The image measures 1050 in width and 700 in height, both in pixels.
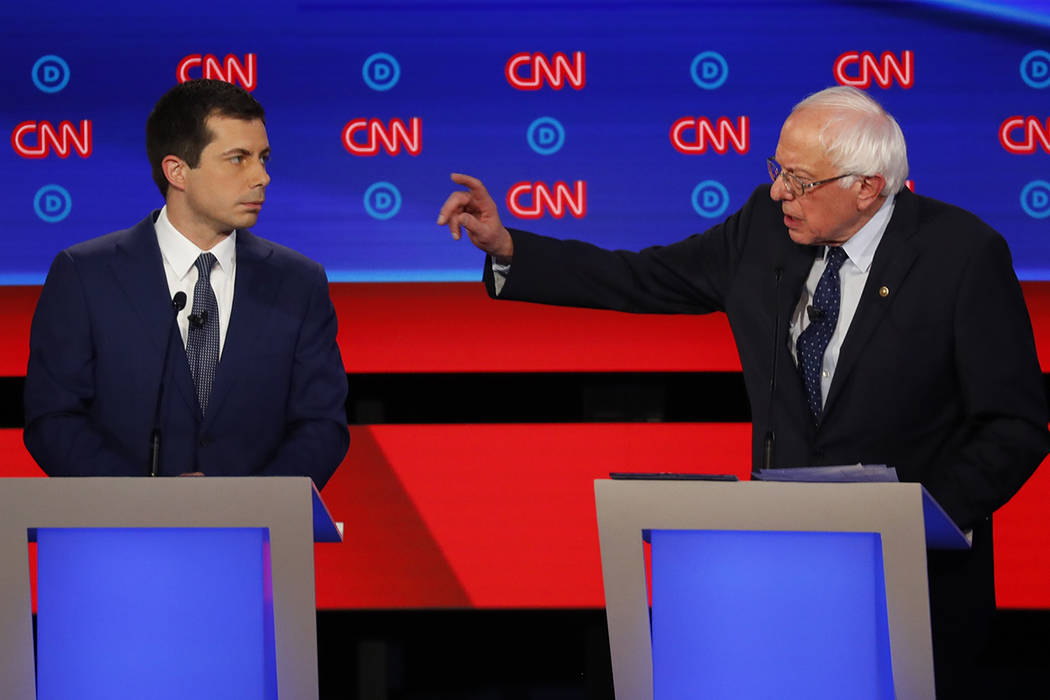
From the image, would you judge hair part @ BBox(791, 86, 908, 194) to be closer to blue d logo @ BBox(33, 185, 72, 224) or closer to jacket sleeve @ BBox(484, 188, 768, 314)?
jacket sleeve @ BBox(484, 188, 768, 314)

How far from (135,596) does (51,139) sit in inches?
78.2

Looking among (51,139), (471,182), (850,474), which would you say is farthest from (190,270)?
(850,474)

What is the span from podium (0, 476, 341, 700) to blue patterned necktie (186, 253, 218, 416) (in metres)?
0.68

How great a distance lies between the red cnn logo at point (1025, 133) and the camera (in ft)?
11.4

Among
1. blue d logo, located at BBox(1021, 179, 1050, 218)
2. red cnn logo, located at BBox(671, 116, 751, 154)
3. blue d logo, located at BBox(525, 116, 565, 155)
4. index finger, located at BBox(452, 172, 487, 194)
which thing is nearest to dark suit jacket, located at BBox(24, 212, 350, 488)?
index finger, located at BBox(452, 172, 487, 194)

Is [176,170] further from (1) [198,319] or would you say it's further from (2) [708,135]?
(2) [708,135]

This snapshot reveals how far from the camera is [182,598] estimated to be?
1.96m

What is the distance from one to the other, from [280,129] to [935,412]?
78.3 inches

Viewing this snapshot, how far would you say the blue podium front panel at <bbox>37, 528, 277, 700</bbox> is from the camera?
6.40 ft

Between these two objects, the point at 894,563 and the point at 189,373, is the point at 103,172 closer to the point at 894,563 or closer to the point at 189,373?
the point at 189,373

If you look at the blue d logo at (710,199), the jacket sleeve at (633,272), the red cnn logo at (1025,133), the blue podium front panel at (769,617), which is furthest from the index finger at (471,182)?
the red cnn logo at (1025,133)

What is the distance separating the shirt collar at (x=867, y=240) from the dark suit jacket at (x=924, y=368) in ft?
0.12

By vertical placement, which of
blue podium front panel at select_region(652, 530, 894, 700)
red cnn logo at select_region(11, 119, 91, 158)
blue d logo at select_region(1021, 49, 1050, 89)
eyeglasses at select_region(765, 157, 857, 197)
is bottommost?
blue podium front panel at select_region(652, 530, 894, 700)

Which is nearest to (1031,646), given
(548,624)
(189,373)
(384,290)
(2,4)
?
(548,624)
